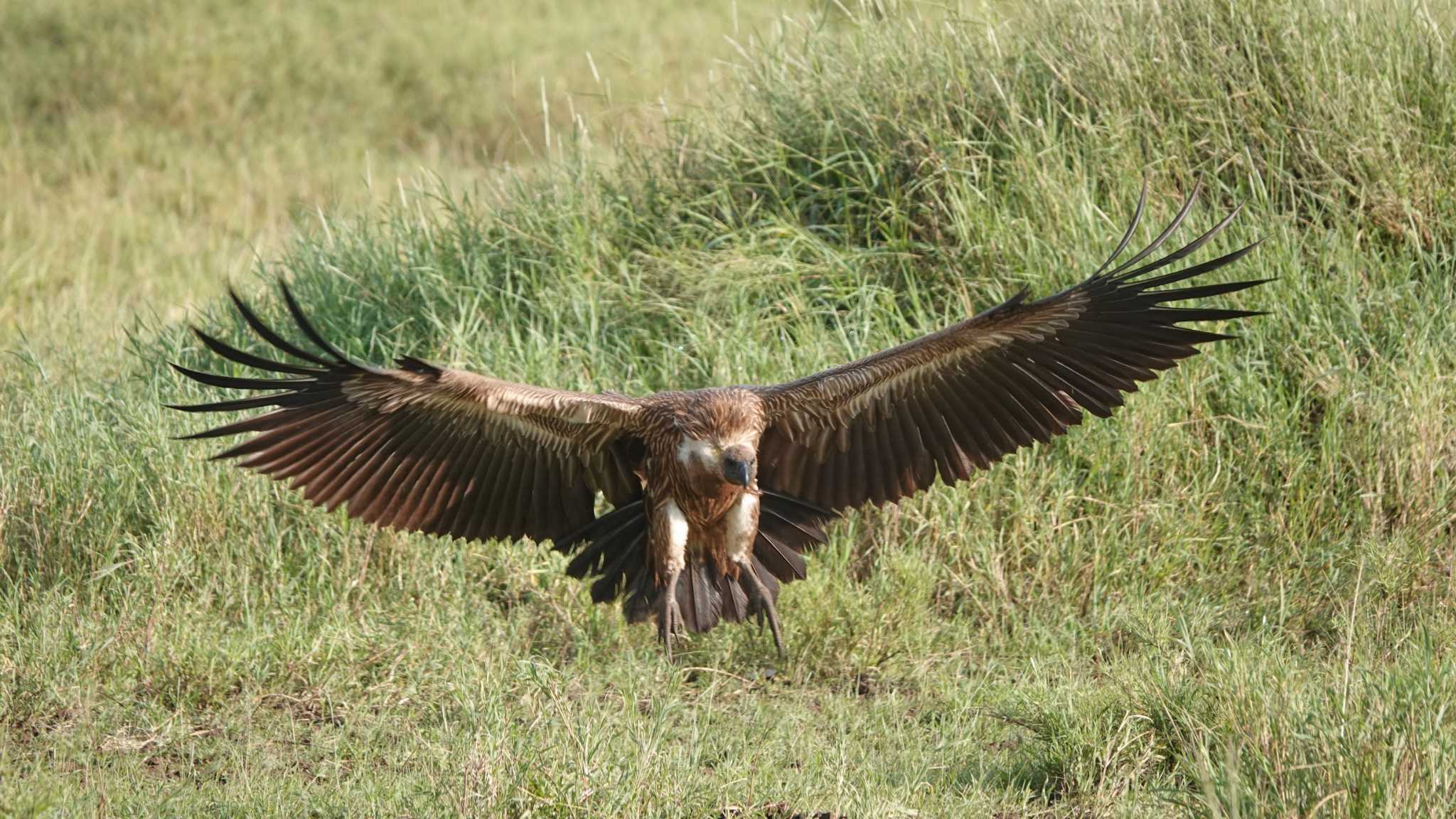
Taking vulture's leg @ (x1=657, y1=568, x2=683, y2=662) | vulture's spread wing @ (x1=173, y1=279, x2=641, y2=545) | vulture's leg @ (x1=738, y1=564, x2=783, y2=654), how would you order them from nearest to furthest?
1. vulture's spread wing @ (x1=173, y1=279, x2=641, y2=545)
2. vulture's leg @ (x1=657, y1=568, x2=683, y2=662)
3. vulture's leg @ (x1=738, y1=564, x2=783, y2=654)

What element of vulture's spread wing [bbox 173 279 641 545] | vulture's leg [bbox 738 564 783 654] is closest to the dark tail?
vulture's leg [bbox 738 564 783 654]

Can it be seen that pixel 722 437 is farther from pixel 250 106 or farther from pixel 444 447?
pixel 250 106

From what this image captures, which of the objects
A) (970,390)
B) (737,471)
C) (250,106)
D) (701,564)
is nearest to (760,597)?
(701,564)

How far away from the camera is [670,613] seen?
14.5 ft

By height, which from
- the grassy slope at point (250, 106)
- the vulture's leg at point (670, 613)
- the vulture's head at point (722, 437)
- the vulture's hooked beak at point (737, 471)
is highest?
the grassy slope at point (250, 106)

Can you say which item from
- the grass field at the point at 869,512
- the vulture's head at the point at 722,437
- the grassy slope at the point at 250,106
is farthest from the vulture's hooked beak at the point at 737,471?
the grassy slope at the point at 250,106

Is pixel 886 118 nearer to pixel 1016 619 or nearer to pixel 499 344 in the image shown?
pixel 499 344

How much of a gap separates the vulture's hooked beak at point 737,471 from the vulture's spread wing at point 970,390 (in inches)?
13.7

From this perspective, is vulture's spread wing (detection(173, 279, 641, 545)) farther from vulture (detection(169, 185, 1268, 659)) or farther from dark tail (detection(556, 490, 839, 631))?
dark tail (detection(556, 490, 839, 631))

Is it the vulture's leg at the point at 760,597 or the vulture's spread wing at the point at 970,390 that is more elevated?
the vulture's spread wing at the point at 970,390

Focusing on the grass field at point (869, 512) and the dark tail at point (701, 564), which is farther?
the dark tail at point (701, 564)

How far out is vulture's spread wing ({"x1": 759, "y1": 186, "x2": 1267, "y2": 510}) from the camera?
13.9ft

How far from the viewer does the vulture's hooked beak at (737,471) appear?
4.21 m

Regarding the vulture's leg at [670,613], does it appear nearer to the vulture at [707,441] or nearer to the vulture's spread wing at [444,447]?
the vulture at [707,441]
